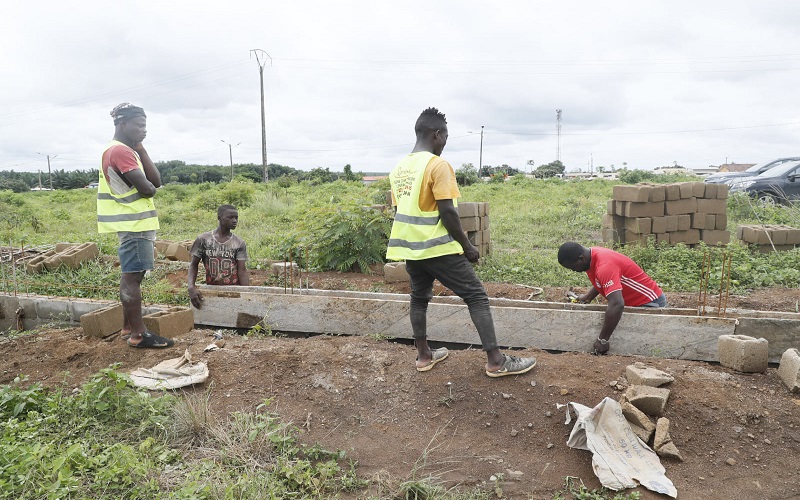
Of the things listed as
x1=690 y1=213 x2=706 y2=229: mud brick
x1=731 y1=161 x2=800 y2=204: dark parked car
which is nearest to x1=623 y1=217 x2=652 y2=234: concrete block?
x1=690 y1=213 x2=706 y2=229: mud brick

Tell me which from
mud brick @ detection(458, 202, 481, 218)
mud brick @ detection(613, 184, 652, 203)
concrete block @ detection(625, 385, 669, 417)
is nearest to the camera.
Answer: concrete block @ detection(625, 385, 669, 417)

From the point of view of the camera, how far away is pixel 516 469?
313 cm

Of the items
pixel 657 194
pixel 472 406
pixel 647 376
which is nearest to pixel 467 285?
pixel 472 406

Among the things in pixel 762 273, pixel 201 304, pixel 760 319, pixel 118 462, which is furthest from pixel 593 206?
pixel 118 462

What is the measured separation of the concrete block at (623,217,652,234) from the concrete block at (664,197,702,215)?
424 mm

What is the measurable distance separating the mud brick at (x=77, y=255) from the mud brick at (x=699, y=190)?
9.69 m

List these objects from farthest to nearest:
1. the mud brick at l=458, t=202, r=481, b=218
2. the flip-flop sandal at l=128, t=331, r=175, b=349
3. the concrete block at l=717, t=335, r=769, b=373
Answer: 1. the mud brick at l=458, t=202, r=481, b=218
2. the flip-flop sandal at l=128, t=331, r=175, b=349
3. the concrete block at l=717, t=335, r=769, b=373

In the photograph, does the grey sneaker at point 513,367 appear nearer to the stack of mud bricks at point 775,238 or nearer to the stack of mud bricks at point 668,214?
the stack of mud bricks at point 668,214

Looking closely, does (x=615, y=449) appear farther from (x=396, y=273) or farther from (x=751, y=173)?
(x=751, y=173)

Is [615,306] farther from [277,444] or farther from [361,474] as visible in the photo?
[277,444]

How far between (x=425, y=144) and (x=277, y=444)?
209 centimetres

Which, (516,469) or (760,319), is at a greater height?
(760,319)

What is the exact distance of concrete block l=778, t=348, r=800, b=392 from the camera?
363 cm

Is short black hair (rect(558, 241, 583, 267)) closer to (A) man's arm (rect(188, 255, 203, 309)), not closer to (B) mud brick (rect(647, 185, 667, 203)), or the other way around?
(A) man's arm (rect(188, 255, 203, 309))
